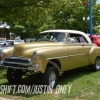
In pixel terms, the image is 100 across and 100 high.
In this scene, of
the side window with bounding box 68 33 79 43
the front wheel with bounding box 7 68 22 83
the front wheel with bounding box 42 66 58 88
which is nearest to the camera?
the front wheel with bounding box 42 66 58 88

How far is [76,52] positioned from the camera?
26.3 ft

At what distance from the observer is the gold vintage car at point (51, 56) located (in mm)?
6344

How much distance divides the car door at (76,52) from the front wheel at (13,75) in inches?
70.1

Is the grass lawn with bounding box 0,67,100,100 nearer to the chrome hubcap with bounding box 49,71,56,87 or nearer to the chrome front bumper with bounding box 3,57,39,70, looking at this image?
the chrome hubcap with bounding box 49,71,56,87

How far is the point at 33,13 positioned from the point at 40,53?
6.90 metres

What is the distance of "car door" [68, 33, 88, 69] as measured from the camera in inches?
304

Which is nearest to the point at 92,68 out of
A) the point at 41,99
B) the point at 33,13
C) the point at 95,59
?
the point at 95,59

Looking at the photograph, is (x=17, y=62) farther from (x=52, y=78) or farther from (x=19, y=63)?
(x=52, y=78)

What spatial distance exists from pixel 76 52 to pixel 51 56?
163 cm

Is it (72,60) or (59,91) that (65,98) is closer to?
(59,91)

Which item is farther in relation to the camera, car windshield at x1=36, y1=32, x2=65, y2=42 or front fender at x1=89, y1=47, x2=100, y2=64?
front fender at x1=89, y1=47, x2=100, y2=64

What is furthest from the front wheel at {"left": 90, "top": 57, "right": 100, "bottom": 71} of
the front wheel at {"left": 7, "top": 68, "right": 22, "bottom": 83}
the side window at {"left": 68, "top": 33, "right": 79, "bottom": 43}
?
the front wheel at {"left": 7, "top": 68, "right": 22, "bottom": 83}

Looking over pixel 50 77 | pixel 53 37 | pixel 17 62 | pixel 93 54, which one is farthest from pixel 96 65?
pixel 17 62

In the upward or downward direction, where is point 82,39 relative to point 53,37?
downward
